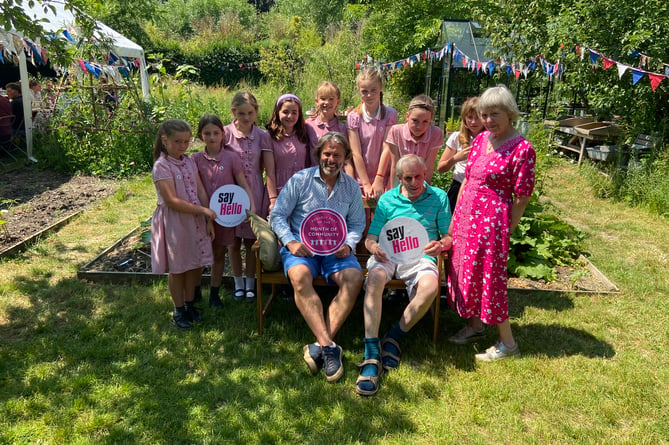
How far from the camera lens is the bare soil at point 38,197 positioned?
575cm

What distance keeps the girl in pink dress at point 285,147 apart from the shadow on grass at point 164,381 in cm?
107

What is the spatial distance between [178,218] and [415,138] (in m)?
1.91

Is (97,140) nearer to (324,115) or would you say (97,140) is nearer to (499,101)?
(324,115)

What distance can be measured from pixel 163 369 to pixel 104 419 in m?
0.54

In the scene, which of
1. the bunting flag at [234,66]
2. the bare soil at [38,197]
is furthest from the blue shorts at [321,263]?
the bunting flag at [234,66]

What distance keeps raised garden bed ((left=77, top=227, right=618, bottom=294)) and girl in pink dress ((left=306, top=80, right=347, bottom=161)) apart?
1.67m

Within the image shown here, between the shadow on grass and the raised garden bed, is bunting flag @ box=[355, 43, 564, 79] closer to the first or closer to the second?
the raised garden bed

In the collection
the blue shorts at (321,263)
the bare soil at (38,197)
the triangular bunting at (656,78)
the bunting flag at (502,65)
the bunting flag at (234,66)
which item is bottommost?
the bare soil at (38,197)

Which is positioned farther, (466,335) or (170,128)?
(466,335)

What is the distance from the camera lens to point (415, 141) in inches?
147

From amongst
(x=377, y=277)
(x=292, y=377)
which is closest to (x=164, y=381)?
(x=292, y=377)

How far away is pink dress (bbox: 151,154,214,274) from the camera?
3451 millimetres

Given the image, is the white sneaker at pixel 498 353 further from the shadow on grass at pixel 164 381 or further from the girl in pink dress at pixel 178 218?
the girl in pink dress at pixel 178 218

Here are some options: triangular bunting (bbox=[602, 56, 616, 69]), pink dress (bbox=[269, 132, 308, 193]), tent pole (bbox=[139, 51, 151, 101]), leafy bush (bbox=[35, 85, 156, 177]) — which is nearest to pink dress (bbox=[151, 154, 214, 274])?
pink dress (bbox=[269, 132, 308, 193])
